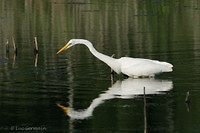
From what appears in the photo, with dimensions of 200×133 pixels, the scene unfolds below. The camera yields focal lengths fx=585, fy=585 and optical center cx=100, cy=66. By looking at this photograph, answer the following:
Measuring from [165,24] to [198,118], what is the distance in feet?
84.6

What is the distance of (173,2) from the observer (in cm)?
5541

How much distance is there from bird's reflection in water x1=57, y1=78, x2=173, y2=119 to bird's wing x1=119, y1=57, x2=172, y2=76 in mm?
267

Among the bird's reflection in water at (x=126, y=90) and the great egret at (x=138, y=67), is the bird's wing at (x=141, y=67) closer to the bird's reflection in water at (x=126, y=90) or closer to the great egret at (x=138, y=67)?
the great egret at (x=138, y=67)

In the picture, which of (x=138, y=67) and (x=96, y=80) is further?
(x=138, y=67)

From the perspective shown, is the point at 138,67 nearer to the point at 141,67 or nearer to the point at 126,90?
the point at 141,67

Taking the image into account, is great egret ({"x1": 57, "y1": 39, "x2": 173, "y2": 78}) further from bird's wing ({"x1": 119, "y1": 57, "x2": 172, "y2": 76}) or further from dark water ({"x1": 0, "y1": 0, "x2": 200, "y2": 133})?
dark water ({"x1": 0, "y1": 0, "x2": 200, "y2": 133})

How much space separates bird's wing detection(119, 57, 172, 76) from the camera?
1872 cm

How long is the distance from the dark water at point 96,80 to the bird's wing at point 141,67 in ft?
0.95

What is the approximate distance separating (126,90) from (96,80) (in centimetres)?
185

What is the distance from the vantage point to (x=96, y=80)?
60.9 feet

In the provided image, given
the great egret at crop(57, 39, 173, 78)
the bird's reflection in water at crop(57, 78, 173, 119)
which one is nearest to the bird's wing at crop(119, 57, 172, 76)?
the great egret at crop(57, 39, 173, 78)

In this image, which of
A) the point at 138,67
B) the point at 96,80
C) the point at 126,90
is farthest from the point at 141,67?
the point at 126,90

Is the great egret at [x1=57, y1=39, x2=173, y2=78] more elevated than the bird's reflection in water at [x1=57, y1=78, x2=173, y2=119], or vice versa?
the great egret at [x1=57, y1=39, x2=173, y2=78]

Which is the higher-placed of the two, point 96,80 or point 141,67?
point 141,67
